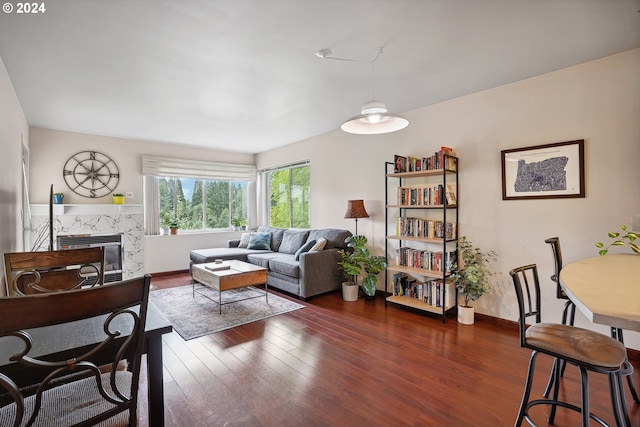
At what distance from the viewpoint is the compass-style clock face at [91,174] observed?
478cm

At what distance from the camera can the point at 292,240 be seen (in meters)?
5.21

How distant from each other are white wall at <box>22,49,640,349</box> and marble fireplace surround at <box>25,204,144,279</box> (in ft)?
1.19

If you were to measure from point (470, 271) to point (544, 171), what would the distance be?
1.19 meters

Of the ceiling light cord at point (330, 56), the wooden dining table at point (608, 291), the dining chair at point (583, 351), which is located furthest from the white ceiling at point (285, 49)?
the dining chair at point (583, 351)

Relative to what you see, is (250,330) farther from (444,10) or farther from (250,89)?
(444,10)

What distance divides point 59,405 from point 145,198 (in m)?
5.03

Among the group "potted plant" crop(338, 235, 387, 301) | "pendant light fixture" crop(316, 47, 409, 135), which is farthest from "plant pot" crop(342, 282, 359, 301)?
"pendant light fixture" crop(316, 47, 409, 135)

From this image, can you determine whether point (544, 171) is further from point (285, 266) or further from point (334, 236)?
point (285, 266)

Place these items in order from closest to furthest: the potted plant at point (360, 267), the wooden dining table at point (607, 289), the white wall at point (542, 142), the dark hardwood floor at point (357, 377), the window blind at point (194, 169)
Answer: the wooden dining table at point (607, 289) < the dark hardwood floor at point (357, 377) < the white wall at point (542, 142) < the potted plant at point (360, 267) < the window blind at point (194, 169)

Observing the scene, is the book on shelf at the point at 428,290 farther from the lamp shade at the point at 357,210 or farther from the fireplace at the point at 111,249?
the fireplace at the point at 111,249

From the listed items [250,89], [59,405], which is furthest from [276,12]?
Answer: [59,405]

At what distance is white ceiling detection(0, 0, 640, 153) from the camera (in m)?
1.87

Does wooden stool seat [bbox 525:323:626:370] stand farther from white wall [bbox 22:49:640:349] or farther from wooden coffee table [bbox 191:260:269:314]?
wooden coffee table [bbox 191:260:269:314]

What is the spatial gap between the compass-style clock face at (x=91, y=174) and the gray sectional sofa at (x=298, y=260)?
1853mm
